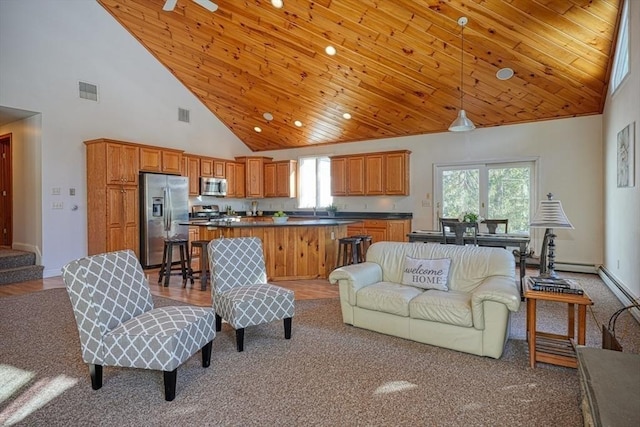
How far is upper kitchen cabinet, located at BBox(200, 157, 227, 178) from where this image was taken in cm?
852

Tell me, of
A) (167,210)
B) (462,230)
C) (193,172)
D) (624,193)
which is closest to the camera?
(624,193)

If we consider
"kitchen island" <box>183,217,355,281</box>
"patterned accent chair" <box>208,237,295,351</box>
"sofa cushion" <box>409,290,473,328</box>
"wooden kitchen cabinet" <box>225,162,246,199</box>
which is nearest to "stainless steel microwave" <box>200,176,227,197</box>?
"wooden kitchen cabinet" <box>225,162,246,199</box>

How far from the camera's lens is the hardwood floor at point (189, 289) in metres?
4.77

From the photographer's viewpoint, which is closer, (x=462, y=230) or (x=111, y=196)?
(x=462, y=230)

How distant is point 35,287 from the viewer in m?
5.45

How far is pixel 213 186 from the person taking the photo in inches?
337

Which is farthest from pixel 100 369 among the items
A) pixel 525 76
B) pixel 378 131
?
pixel 378 131

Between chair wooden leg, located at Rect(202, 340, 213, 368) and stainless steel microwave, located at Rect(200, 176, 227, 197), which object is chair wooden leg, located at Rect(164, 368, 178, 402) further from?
stainless steel microwave, located at Rect(200, 176, 227, 197)

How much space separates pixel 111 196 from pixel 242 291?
14.5 ft

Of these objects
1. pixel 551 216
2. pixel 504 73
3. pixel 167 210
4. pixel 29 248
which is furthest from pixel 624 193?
pixel 29 248

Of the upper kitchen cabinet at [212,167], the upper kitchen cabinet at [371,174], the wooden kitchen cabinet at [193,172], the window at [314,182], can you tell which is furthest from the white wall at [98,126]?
the window at [314,182]

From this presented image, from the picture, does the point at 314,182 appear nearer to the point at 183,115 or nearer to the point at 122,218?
the point at 183,115

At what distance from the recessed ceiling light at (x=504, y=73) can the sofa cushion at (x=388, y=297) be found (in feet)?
12.6

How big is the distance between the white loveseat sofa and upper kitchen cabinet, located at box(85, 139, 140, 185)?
4848mm
